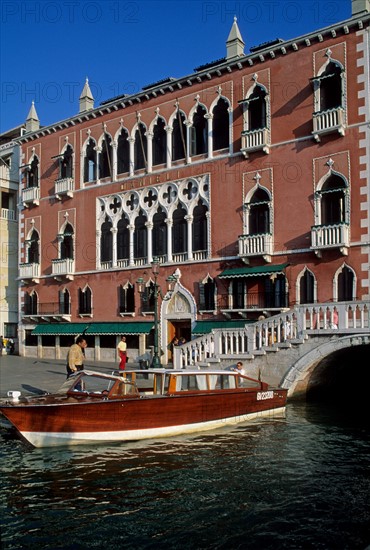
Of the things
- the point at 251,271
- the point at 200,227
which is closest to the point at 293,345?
the point at 251,271

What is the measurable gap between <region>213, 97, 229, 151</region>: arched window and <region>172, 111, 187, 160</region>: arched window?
4.66 ft

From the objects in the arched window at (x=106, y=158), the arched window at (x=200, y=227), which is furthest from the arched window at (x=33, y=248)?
the arched window at (x=200, y=227)

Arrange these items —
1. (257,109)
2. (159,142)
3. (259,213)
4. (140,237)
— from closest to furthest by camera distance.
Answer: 1. (259,213)
2. (257,109)
3. (159,142)
4. (140,237)

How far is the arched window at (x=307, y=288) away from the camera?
20.5m

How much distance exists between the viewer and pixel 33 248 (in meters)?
31.6

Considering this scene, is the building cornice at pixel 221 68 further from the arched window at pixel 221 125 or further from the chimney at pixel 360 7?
the arched window at pixel 221 125

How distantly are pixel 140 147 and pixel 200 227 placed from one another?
5109mm

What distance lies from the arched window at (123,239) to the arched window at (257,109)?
23.7ft

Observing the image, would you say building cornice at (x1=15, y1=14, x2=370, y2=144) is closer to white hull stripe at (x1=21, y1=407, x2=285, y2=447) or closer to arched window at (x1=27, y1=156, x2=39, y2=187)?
arched window at (x1=27, y1=156, x2=39, y2=187)

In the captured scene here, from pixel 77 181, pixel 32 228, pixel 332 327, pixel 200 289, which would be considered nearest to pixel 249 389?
pixel 332 327

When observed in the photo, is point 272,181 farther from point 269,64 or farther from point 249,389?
point 249,389

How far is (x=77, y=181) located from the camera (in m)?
29.2

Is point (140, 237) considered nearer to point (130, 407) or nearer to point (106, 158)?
point (106, 158)

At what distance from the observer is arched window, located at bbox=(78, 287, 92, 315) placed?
2822 cm
